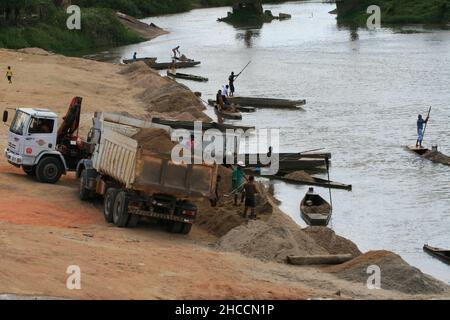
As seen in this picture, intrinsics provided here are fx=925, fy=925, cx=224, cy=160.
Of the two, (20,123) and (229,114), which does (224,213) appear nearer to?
(20,123)

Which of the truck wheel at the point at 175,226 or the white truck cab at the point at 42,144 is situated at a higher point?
the white truck cab at the point at 42,144

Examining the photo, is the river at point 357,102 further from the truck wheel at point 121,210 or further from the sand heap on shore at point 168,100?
the truck wheel at point 121,210

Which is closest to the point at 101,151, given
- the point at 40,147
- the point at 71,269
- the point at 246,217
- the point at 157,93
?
the point at 40,147

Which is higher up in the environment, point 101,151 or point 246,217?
point 101,151

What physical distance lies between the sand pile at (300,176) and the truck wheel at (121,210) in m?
13.5

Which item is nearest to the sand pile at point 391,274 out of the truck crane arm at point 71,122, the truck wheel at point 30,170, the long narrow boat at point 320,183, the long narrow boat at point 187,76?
the truck crane arm at point 71,122

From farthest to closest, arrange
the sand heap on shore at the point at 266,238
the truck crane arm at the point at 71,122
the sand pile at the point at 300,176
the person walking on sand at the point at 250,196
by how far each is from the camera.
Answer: the sand pile at the point at 300,176 < the truck crane arm at the point at 71,122 < the person walking on sand at the point at 250,196 < the sand heap on shore at the point at 266,238

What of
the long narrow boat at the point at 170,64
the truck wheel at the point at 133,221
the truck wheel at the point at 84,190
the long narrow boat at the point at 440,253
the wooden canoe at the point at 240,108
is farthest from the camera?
the long narrow boat at the point at 170,64

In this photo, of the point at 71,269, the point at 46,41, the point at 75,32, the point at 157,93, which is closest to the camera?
the point at 71,269

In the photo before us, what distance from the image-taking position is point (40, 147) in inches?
1031

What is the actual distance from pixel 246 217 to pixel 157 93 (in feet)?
94.3

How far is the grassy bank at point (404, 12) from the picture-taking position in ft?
340

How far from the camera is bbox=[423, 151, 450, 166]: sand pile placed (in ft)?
128
